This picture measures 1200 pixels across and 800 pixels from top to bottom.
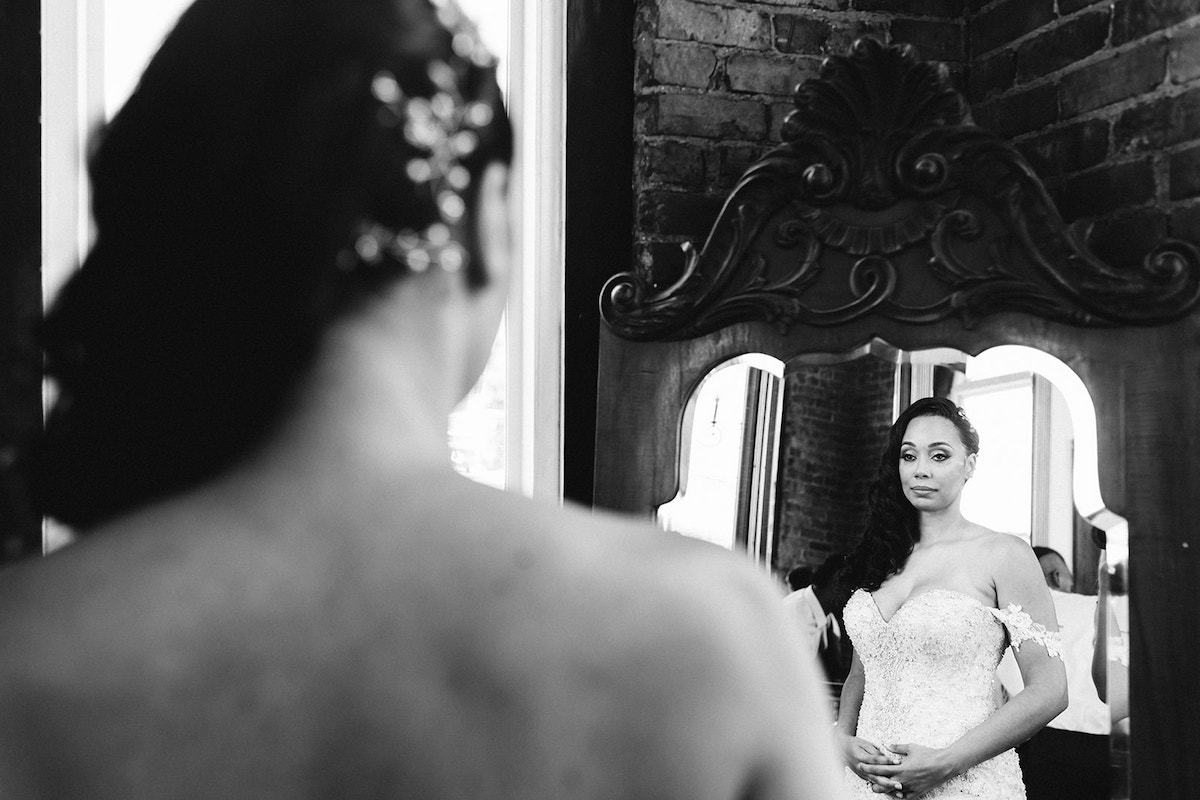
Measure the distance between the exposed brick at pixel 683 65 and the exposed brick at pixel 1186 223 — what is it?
95cm

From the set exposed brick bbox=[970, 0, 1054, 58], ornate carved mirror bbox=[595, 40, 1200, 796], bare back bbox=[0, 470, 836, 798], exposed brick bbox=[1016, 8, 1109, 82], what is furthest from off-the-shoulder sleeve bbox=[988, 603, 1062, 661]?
bare back bbox=[0, 470, 836, 798]

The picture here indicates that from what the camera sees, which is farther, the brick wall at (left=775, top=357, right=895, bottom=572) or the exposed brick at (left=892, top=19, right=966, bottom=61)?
the exposed brick at (left=892, top=19, right=966, bottom=61)

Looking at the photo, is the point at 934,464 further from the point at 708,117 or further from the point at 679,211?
the point at 708,117

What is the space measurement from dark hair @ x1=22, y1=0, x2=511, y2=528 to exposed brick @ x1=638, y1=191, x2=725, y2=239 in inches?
79.4

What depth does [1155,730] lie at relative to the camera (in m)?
2.11

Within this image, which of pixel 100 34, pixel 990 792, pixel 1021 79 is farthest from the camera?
pixel 1021 79

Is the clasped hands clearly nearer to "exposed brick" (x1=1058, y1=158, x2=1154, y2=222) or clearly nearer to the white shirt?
the white shirt

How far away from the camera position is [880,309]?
2.23 m

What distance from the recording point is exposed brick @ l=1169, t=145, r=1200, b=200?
2.23 meters

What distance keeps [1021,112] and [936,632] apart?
1.14 metres

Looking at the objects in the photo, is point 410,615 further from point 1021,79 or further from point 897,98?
point 1021,79

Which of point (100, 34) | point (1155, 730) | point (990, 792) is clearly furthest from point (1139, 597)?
point (100, 34)

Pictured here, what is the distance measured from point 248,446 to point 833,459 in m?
1.80

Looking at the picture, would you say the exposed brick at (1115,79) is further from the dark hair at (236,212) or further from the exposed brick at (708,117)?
the dark hair at (236,212)
